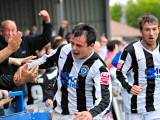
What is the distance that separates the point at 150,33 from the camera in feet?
23.2

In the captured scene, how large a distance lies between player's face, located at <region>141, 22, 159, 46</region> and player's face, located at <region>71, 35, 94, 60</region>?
117 cm

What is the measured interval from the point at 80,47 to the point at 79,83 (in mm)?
447

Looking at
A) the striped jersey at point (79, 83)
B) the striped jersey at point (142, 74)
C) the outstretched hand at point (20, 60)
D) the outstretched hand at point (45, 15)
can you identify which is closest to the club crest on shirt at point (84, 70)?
the striped jersey at point (79, 83)

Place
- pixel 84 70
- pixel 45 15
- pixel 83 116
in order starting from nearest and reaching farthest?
pixel 83 116
pixel 84 70
pixel 45 15

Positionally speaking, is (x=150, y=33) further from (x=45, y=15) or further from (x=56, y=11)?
(x=56, y=11)

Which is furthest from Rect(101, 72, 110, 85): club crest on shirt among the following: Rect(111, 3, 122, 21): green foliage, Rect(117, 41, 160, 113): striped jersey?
Rect(111, 3, 122, 21): green foliage

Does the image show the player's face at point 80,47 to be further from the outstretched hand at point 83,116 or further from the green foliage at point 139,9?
the green foliage at point 139,9

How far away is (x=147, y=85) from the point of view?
716 cm

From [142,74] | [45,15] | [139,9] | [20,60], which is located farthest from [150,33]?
[139,9]

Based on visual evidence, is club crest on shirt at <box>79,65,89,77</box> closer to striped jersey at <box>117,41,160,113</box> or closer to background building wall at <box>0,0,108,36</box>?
striped jersey at <box>117,41,160,113</box>

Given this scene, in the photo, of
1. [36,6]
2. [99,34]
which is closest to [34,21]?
[36,6]

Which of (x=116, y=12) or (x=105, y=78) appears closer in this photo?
(x=105, y=78)

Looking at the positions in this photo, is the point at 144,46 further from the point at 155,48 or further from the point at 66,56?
the point at 66,56

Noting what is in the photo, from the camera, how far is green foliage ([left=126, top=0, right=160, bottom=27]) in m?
98.8
